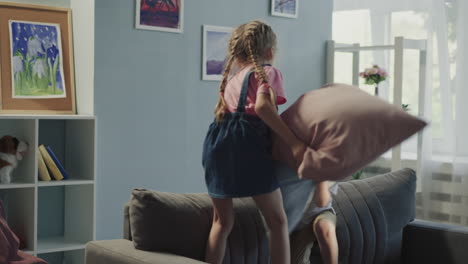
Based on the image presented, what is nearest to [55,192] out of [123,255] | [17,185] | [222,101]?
[17,185]

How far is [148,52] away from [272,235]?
2.11m

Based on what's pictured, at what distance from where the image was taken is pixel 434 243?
10.5ft

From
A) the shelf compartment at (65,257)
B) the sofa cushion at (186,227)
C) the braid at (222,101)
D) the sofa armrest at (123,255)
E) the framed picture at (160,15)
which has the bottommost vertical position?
the shelf compartment at (65,257)

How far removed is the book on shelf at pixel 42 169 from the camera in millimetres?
3951

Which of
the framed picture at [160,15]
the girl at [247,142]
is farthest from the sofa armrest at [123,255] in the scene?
the framed picture at [160,15]

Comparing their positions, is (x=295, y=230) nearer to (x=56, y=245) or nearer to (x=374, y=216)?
(x=374, y=216)

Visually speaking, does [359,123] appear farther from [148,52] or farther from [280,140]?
[148,52]

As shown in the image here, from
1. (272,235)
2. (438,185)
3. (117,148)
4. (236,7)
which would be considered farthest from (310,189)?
(438,185)

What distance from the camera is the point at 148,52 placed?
441 cm

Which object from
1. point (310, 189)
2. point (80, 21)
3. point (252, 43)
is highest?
point (80, 21)

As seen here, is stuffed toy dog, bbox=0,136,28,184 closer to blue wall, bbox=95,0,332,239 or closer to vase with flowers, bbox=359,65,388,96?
blue wall, bbox=95,0,332,239

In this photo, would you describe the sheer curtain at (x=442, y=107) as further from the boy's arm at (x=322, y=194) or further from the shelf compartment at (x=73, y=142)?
the boy's arm at (x=322, y=194)

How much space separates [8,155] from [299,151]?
6.93 ft

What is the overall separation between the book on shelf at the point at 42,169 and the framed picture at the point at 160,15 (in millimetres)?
1007
